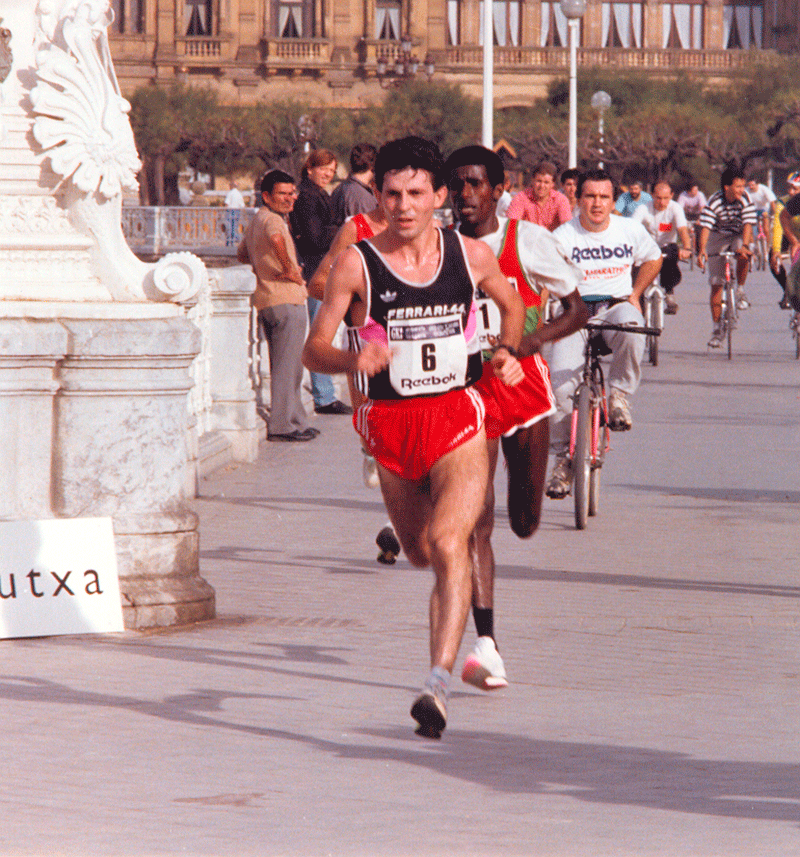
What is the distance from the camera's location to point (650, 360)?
20594 mm

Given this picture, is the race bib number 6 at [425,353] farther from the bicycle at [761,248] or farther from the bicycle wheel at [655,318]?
the bicycle at [761,248]

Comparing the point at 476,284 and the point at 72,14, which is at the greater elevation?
the point at 72,14

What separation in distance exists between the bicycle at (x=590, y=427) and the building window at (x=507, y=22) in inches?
3460

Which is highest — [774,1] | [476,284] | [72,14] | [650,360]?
[774,1]

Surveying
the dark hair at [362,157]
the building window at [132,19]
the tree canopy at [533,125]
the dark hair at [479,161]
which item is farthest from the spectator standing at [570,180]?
the building window at [132,19]

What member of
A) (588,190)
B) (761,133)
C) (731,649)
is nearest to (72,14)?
(731,649)

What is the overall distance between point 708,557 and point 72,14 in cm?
386

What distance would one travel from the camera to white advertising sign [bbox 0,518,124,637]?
23.5 feet

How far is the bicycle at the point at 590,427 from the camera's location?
10172 mm

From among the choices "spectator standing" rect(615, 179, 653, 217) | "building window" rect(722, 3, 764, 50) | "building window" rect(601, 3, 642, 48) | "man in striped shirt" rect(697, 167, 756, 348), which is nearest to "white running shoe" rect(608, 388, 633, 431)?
"man in striped shirt" rect(697, 167, 756, 348)

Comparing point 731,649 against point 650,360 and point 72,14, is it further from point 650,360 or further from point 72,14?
point 650,360

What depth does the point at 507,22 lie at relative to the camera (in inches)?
3809

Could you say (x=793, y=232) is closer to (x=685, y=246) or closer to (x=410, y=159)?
(x=410, y=159)

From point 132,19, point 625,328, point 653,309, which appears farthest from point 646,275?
point 132,19
